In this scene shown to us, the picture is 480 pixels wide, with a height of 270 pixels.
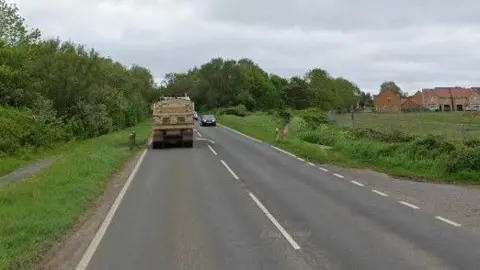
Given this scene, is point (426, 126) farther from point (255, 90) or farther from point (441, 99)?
point (441, 99)

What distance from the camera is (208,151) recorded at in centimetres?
3272

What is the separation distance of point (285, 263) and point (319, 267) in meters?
0.56

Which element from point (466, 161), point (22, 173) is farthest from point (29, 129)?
point (466, 161)

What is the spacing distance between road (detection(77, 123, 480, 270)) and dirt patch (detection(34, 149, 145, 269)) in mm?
234

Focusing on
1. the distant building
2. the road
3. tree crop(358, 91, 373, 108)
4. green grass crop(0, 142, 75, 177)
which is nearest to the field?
the road

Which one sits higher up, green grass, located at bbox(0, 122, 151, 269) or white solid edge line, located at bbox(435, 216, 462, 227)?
white solid edge line, located at bbox(435, 216, 462, 227)

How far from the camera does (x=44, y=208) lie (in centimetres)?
1359

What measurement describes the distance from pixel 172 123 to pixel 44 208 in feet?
72.9

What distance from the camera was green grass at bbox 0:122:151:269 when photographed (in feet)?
32.3

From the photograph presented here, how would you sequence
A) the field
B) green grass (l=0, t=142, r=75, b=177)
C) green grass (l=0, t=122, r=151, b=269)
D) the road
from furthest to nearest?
green grass (l=0, t=142, r=75, b=177), the field, green grass (l=0, t=122, r=151, b=269), the road

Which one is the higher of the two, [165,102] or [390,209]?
[165,102]

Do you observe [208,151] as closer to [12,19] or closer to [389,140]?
[389,140]

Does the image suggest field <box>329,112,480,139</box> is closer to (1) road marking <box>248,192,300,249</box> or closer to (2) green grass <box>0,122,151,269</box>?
(1) road marking <box>248,192,300,249</box>

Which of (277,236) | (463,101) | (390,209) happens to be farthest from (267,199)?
(463,101)
